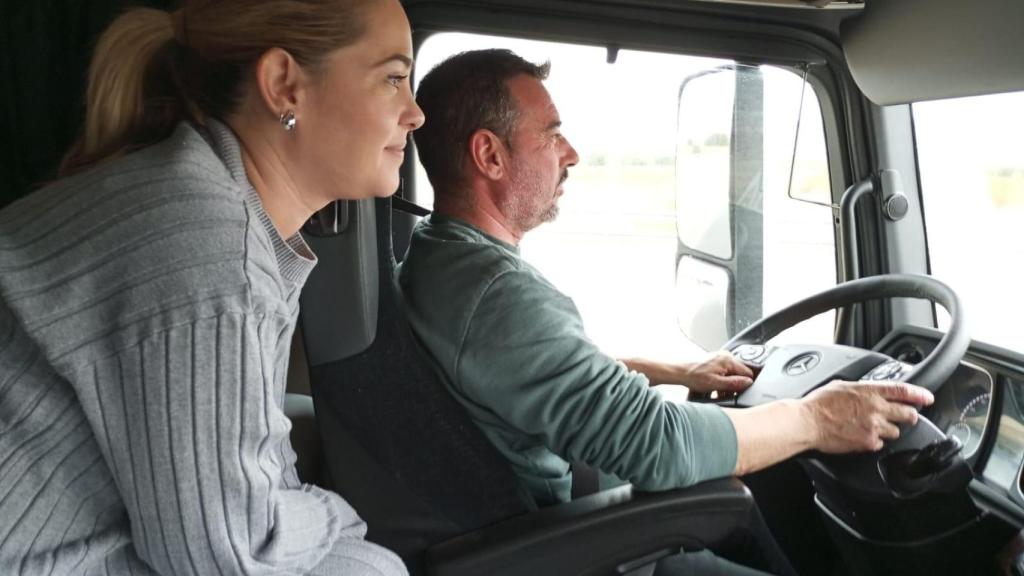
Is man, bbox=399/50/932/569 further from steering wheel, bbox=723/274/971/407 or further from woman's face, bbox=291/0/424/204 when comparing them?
woman's face, bbox=291/0/424/204

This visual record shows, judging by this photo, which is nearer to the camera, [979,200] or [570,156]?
[570,156]

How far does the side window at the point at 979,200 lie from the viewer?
6.63 feet

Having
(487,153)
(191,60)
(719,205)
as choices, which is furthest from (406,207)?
(719,205)

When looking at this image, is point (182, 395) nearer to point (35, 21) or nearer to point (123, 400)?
point (123, 400)

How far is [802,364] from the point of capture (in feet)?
6.31

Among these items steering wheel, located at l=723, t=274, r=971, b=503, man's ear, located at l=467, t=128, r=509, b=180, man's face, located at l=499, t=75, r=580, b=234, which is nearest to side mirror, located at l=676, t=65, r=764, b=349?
steering wheel, located at l=723, t=274, r=971, b=503

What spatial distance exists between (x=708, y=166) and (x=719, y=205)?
0.12 meters

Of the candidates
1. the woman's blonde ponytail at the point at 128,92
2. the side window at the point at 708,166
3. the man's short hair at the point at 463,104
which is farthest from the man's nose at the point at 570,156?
the woman's blonde ponytail at the point at 128,92

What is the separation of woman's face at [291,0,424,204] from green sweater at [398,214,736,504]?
0.24 metres

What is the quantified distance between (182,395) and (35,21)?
0.78 m

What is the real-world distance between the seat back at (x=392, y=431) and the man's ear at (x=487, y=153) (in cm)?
30

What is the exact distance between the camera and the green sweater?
149cm

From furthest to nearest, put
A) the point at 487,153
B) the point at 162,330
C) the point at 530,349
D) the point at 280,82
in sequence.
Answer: the point at 487,153, the point at 530,349, the point at 280,82, the point at 162,330

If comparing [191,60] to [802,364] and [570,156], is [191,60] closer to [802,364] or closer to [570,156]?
[570,156]
